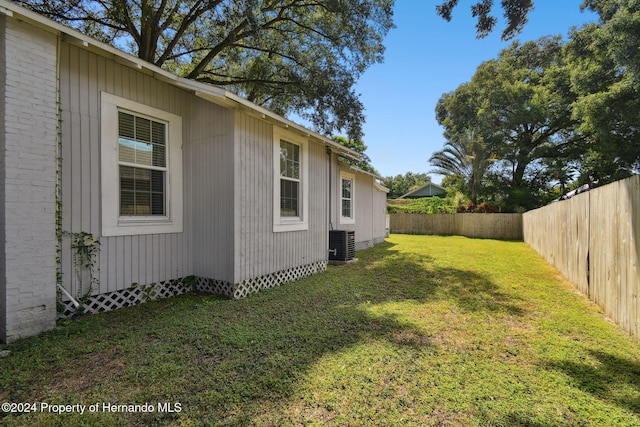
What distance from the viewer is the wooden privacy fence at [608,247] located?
3.24 metres

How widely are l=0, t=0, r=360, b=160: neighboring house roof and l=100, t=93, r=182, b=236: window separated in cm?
55

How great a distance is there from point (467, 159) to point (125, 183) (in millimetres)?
21119

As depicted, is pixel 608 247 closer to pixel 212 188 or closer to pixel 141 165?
pixel 212 188

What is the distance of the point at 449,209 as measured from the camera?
2077 cm

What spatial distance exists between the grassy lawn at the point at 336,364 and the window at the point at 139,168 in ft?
4.33

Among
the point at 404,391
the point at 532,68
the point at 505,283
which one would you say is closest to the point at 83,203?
the point at 404,391

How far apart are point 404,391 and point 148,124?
16.7 feet

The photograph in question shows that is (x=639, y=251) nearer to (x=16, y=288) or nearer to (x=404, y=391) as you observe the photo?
(x=404, y=391)

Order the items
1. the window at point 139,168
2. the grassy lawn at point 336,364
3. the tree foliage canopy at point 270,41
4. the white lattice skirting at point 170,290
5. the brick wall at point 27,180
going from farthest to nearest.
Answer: the tree foliage canopy at point 270,41
the window at point 139,168
the white lattice skirting at point 170,290
the brick wall at point 27,180
the grassy lawn at point 336,364

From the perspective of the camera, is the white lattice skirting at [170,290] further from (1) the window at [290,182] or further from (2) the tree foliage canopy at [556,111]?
(2) the tree foliage canopy at [556,111]

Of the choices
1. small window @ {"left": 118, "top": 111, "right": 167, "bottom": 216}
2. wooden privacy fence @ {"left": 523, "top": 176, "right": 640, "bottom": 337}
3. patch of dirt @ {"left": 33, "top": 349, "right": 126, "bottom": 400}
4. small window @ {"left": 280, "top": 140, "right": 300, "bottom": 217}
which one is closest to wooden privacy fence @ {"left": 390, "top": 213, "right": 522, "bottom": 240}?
wooden privacy fence @ {"left": 523, "top": 176, "right": 640, "bottom": 337}

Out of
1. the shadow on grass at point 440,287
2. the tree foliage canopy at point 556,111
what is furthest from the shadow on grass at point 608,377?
the tree foliage canopy at point 556,111

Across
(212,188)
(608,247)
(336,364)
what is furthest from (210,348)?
(608,247)

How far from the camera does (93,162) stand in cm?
388
